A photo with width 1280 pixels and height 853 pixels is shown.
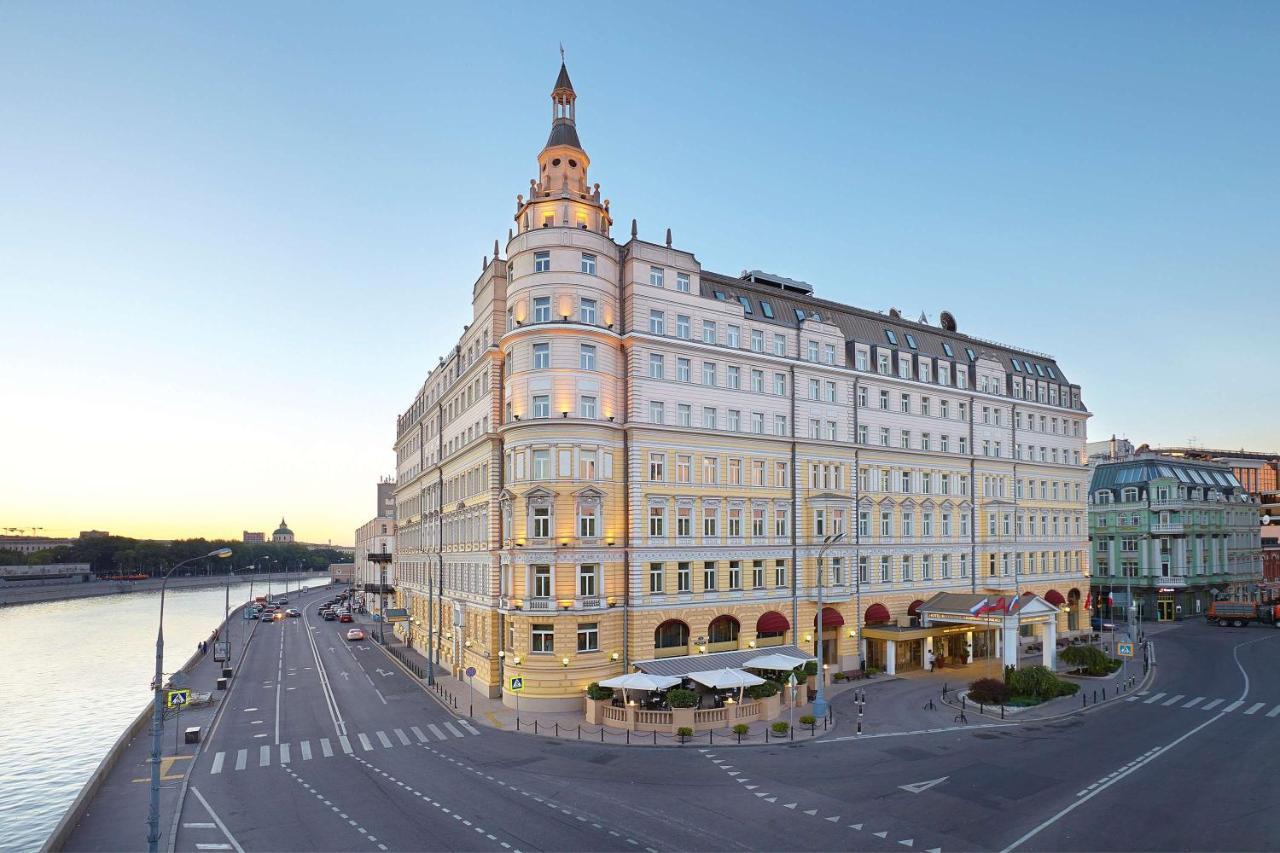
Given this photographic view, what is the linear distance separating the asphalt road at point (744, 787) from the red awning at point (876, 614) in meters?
17.5

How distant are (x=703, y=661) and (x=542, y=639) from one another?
33.9 feet

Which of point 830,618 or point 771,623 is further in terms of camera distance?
point 830,618

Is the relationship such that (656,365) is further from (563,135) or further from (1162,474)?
(1162,474)

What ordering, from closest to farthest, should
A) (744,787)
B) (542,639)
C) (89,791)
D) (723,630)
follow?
(89,791) < (744,787) < (542,639) < (723,630)

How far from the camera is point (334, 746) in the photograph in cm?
4169

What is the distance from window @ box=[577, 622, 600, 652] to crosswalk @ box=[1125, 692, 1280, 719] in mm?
34600

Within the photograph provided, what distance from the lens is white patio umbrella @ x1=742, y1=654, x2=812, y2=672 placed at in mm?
49188

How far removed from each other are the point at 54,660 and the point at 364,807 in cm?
8240

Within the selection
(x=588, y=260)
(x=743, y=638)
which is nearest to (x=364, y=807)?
(x=743, y=638)

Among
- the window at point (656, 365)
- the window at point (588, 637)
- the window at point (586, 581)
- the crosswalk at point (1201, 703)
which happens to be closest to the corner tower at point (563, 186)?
the window at point (656, 365)

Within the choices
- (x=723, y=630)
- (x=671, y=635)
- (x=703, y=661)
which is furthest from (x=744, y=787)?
(x=723, y=630)

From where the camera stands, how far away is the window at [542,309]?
50594 mm

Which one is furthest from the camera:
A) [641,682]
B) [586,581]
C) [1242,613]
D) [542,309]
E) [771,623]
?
[1242,613]

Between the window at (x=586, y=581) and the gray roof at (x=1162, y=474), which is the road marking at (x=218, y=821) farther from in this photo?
the gray roof at (x=1162, y=474)
